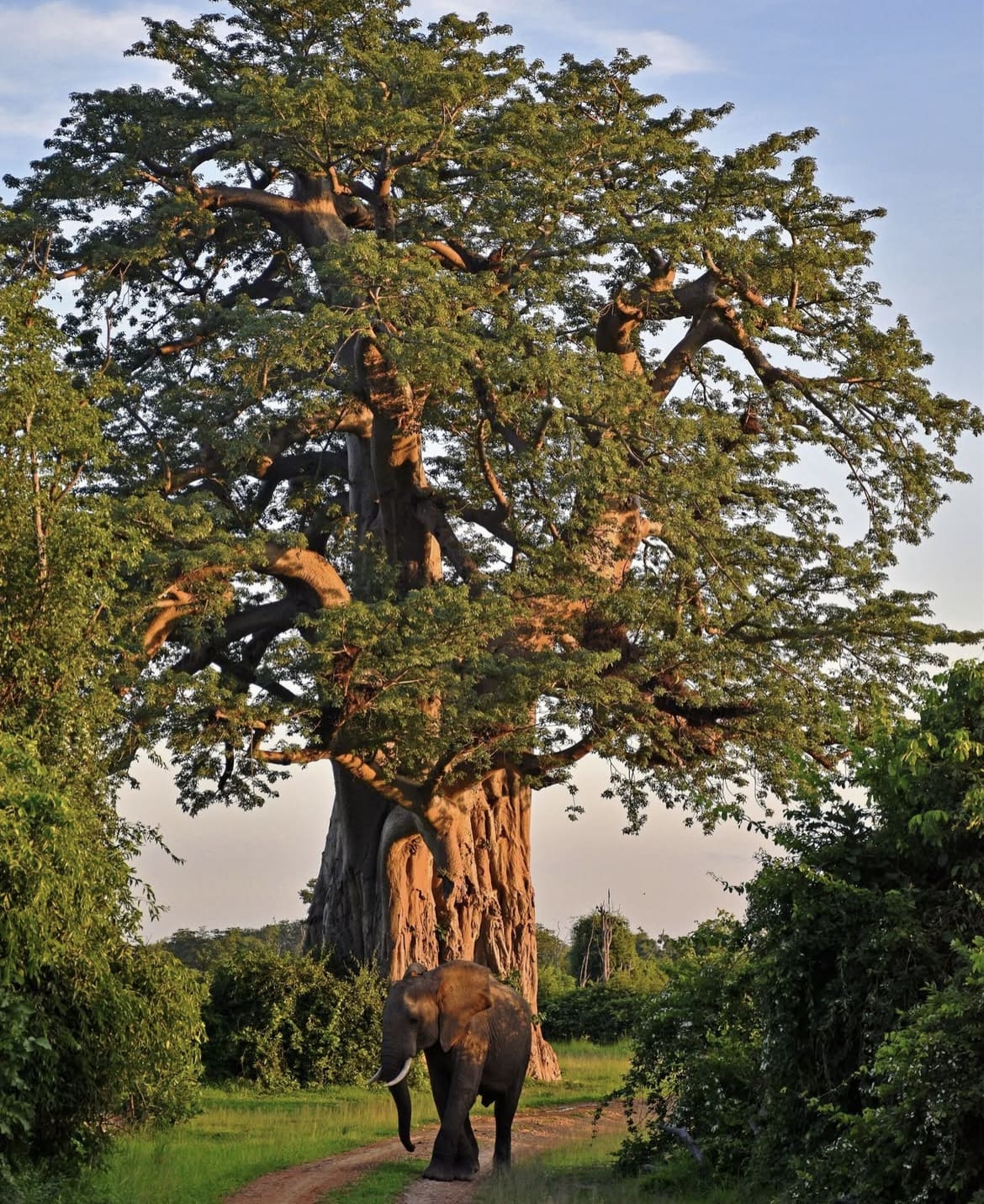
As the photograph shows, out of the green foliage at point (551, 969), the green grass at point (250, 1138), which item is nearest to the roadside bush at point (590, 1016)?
the green foliage at point (551, 969)

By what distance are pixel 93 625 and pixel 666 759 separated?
1157 cm

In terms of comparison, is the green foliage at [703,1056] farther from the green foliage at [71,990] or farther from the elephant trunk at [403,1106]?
the green foliage at [71,990]

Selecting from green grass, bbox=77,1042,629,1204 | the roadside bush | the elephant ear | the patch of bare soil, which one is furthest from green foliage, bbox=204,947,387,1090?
the roadside bush

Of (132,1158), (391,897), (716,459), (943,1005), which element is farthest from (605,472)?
(943,1005)

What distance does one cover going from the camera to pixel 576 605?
21.5 m

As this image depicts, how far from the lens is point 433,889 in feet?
84.3

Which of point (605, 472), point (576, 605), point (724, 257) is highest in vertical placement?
point (724, 257)

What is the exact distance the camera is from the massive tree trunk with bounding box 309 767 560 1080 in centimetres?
2450

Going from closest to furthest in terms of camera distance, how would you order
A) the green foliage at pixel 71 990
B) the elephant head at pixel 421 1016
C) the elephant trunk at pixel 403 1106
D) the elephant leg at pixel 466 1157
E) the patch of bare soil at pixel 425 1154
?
1. the green foliage at pixel 71 990
2. the patch of bare soil at pixel 425 1154
3. the elephant leg at pixel 466 1157
4. the elephant head at pixel 421 1016
5. the elephant trunk at pixel 403 1106

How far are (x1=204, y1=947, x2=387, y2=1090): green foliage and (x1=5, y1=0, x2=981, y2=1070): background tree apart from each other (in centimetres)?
145

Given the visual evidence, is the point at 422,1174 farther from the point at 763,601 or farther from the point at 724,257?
the point at 724,257

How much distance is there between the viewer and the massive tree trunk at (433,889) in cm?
2450

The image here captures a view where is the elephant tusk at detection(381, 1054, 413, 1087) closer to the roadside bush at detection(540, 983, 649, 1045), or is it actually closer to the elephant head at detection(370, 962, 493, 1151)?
the elephant head at detection(370, 962, 493, 1151)

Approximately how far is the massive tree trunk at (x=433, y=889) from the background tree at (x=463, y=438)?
0.23 ft
